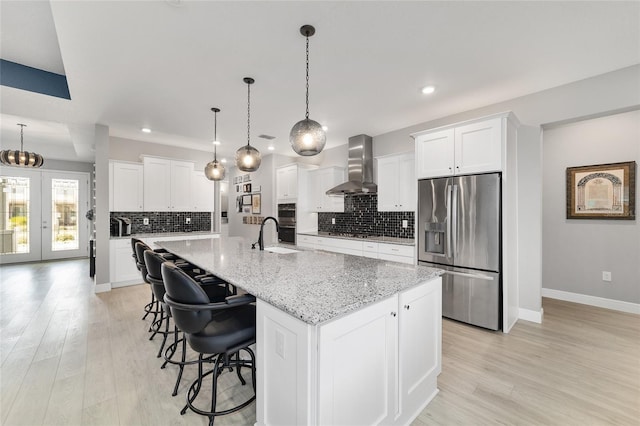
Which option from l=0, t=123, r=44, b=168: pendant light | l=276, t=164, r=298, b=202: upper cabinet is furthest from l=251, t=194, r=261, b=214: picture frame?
l=0, t=123, r=44, b=168: pendant light

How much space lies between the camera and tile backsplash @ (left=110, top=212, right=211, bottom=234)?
5312 mm

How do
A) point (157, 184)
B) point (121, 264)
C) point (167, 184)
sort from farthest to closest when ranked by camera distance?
point (167, 184) → point (157, 184) → point (121, 264)

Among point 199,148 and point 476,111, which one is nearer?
point 476,111

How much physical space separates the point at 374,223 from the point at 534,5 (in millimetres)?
3565

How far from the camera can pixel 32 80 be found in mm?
3023

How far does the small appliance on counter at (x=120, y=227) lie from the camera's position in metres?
4.79

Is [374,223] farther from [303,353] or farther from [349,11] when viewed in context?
[303,353]

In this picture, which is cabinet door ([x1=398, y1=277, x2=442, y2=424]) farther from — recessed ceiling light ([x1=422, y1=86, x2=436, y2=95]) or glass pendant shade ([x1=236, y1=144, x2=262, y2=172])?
recessed ceiling light ([x1=422, y1=86, x2=436, y2=95])

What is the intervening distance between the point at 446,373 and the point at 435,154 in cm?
238

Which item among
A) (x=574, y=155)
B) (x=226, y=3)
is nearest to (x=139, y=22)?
(x=226, y=3)

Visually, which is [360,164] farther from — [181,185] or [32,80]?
[32,80]

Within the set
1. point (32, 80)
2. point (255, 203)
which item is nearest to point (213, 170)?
point (32, 80)

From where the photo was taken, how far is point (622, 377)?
2.12m

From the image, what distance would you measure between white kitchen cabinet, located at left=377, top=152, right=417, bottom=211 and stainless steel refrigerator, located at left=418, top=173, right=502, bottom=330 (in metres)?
0.66
